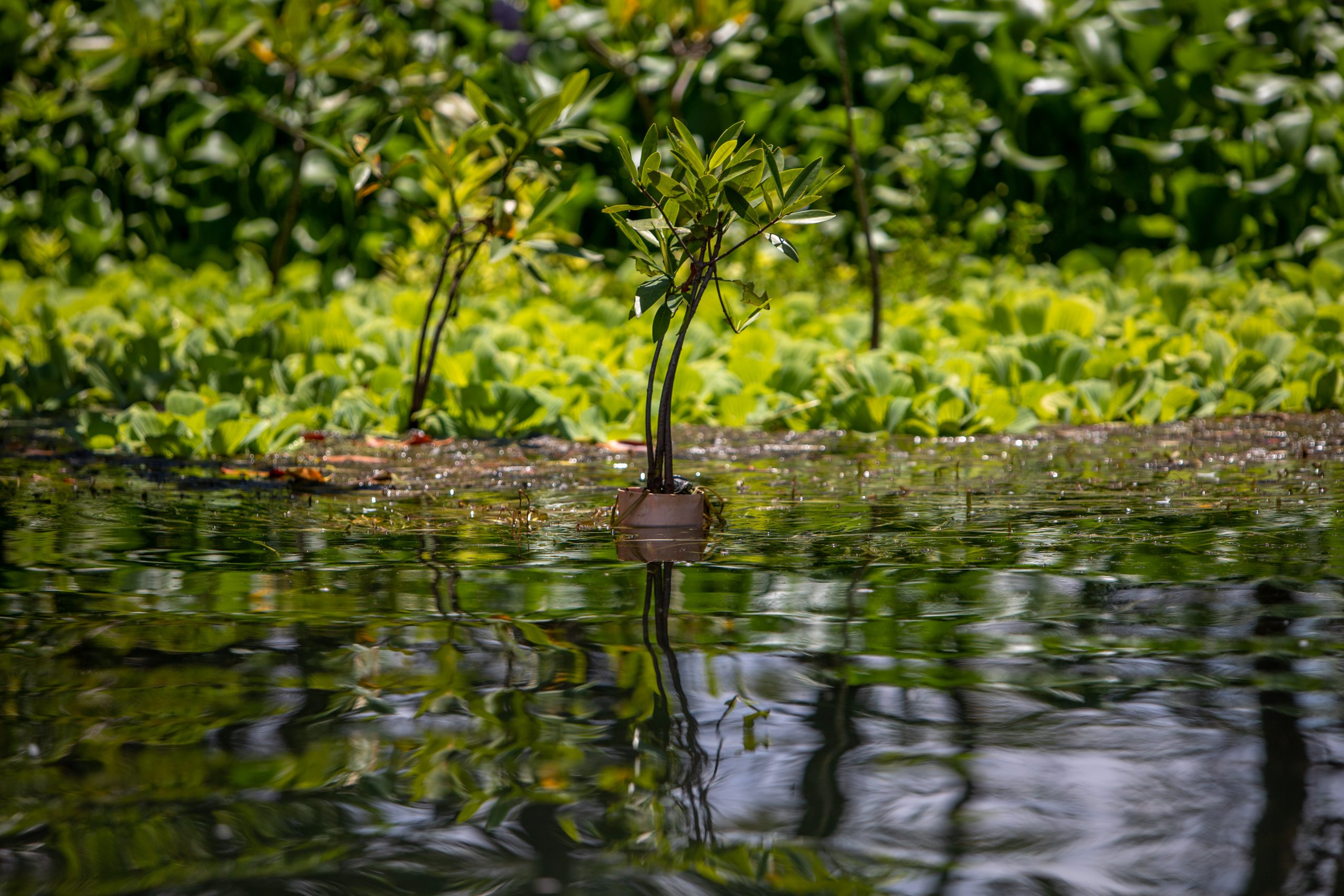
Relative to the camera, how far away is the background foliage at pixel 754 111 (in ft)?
18.1

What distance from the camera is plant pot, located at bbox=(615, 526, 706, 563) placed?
1774 mm

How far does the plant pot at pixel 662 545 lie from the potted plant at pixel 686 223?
25 mm

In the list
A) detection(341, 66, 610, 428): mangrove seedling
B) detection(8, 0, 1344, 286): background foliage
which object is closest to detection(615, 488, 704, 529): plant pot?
detection(341, 66, 610, 428): mangrove seedling

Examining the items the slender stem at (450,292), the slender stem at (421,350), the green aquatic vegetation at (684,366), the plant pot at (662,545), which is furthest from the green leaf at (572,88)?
the plant pot at (662,545)

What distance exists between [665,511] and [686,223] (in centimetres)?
42

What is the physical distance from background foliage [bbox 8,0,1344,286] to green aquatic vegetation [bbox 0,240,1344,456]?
100 centimetres

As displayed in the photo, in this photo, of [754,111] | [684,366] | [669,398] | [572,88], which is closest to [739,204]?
[669,398]

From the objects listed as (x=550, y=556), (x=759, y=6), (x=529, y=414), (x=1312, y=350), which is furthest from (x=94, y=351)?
(x=759, y=6)

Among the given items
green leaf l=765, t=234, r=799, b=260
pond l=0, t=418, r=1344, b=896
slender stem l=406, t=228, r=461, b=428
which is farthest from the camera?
slender stem l=406, t=228, r=461, b=428

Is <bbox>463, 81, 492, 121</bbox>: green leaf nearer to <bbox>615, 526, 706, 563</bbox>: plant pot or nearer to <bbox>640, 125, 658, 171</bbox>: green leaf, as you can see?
<bbox>640, 125, 658, 171</bbox>: green leaf

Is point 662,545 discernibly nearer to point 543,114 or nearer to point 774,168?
point 774,168

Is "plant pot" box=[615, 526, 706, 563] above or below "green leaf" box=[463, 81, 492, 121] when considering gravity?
below

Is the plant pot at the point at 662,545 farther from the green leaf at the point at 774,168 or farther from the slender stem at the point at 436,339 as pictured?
the slender stem at the point at 436,339

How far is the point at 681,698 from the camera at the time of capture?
123 cm
